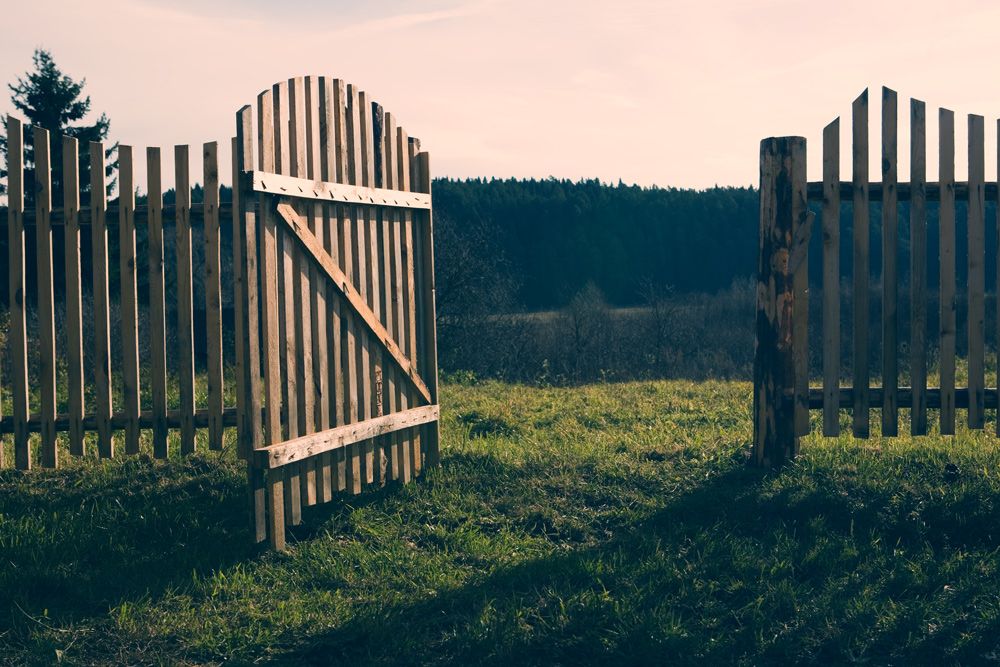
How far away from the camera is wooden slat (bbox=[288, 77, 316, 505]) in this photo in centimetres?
532

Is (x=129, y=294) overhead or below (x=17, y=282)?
below

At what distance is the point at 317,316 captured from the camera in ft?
18.0

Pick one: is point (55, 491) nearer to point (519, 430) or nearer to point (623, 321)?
point (519, 430)

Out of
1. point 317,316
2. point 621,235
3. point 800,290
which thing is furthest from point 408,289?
point 621,235

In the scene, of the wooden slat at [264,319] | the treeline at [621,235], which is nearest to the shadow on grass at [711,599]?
the wooden slat at [264,319]

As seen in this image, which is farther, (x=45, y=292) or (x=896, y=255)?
(x=45, y=292)

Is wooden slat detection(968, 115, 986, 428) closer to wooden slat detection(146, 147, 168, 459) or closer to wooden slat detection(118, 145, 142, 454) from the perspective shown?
wooden slat detection(146, 147, 168, 459)

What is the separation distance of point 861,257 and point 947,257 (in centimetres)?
55

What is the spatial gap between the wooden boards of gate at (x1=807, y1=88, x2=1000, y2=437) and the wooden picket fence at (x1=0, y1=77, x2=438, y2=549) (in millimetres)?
2807

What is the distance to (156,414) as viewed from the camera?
20.6 ft

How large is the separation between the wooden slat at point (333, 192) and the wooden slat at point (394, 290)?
119mm

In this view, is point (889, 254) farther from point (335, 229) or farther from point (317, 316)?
point (317, 316)

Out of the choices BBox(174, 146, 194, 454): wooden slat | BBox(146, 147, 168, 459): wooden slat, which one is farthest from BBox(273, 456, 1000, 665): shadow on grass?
BBox(146, 147, 168, 459): wooden slat

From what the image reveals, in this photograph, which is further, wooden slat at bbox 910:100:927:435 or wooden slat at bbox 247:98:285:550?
wooden slat at bbox 910:100:927:435
